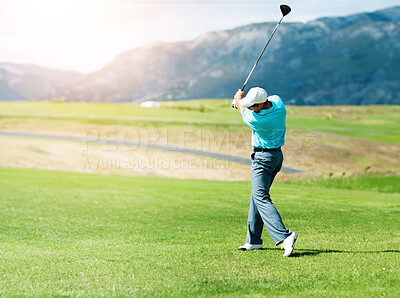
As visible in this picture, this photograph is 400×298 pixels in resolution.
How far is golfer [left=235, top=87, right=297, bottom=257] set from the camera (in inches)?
300

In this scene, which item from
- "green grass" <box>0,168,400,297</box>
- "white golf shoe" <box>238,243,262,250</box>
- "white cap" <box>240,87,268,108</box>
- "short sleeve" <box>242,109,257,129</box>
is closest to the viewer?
"green grass" <box>0,168,400,297</box>

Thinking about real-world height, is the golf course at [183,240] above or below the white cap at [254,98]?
below

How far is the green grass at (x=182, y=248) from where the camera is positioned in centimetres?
612

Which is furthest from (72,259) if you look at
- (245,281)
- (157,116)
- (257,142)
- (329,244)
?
(157,116)

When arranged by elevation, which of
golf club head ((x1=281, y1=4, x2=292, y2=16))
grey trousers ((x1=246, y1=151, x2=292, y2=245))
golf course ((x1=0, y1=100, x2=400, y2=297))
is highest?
golf club head ((x1=281, y1=4, x2=292, y2=16))

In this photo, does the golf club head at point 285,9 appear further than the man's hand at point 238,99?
Yes

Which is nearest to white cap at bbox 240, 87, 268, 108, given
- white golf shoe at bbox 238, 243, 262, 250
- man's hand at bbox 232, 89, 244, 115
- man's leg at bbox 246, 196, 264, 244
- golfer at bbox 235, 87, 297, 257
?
golfer at bbox 235, 87, 297, 257

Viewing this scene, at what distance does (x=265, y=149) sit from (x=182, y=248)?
84.1 inches

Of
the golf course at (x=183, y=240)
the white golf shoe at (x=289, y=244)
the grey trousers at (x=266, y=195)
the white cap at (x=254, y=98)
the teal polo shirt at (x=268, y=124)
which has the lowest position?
the golf course at (x=183, y=240)

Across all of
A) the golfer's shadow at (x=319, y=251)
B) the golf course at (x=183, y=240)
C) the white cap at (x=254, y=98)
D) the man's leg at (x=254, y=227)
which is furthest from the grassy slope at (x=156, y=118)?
the white cap at (x=254, y=98)

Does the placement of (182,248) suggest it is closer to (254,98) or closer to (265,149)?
(265,149)

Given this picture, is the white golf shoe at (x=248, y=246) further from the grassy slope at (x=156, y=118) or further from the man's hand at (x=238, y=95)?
the grassy slope at (x=156, y=118)

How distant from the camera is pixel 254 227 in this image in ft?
27.0

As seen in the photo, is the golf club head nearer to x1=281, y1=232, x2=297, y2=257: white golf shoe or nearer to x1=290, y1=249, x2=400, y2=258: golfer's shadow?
x1=281, y1=232, x2=297, y2=257: white golf shoe
